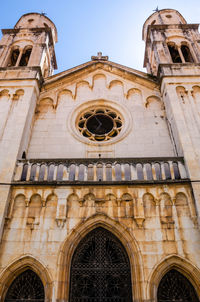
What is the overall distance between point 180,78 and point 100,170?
6156 millimetres

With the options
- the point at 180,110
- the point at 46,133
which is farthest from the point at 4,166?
the point at 180,110

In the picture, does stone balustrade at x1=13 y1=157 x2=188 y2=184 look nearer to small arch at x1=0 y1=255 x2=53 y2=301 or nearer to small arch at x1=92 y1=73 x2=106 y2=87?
small arch at x1=0 y1=255 x2=53 y2=301

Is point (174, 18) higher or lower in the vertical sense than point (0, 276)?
higher

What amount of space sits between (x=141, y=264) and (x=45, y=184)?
3.82m

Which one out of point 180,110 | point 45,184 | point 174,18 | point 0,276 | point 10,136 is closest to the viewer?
point 0,276

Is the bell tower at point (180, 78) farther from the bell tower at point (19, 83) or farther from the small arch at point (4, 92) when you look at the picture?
the small arch at point (4, 92)

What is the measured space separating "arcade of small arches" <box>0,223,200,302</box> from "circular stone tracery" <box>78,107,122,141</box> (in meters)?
5.11

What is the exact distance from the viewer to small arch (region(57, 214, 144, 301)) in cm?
672

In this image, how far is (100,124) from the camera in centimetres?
1168

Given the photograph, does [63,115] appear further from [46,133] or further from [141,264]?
[141,264]

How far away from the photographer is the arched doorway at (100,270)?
6.86 metres

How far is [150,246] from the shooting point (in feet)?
23.6

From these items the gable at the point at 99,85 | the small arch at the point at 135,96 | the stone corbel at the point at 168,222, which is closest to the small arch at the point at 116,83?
the gable at the point at 99,85

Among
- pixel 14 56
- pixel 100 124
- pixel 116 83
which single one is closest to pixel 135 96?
pixel 116 83
